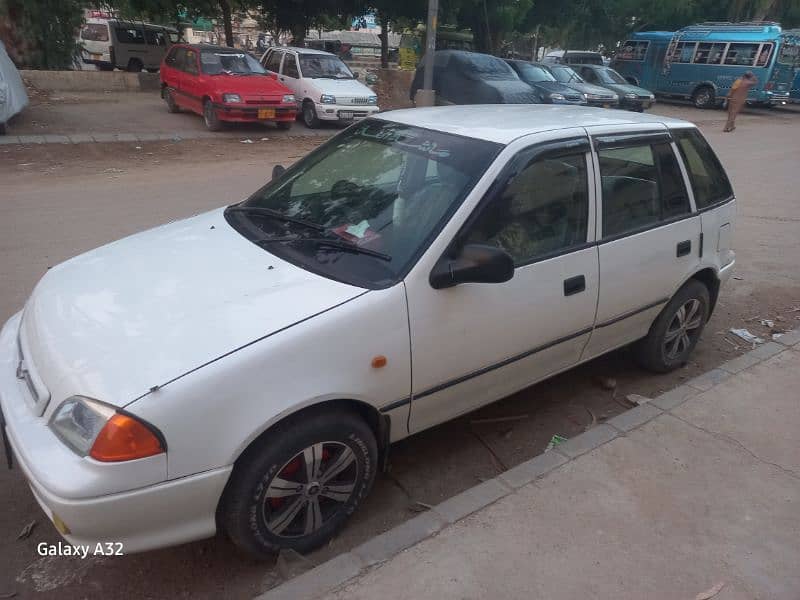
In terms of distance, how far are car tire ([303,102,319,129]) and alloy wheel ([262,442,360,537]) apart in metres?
13.4

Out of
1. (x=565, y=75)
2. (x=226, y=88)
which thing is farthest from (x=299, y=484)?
(x=565, y=75)

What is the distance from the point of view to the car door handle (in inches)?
128

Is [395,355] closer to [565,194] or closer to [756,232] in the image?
[565,194]

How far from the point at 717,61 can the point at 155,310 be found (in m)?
27.6

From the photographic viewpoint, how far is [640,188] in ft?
12.2

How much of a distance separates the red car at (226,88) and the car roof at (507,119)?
1051cm

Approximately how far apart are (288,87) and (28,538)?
46.2ft

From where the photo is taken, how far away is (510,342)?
308cm

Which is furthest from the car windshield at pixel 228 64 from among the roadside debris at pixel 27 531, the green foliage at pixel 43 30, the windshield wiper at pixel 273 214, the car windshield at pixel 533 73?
the roadside debris at pixel 27 531

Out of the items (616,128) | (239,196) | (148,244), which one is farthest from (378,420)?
(239,196)

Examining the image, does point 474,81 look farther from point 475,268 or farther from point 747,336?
point 475,268

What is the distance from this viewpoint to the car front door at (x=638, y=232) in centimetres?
348

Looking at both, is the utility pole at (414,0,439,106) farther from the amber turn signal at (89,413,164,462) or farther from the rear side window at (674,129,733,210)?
the amber turn signal at (89,413,164,462)

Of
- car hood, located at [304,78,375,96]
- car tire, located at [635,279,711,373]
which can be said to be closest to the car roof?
car tire, located at [635,279,711,373]
